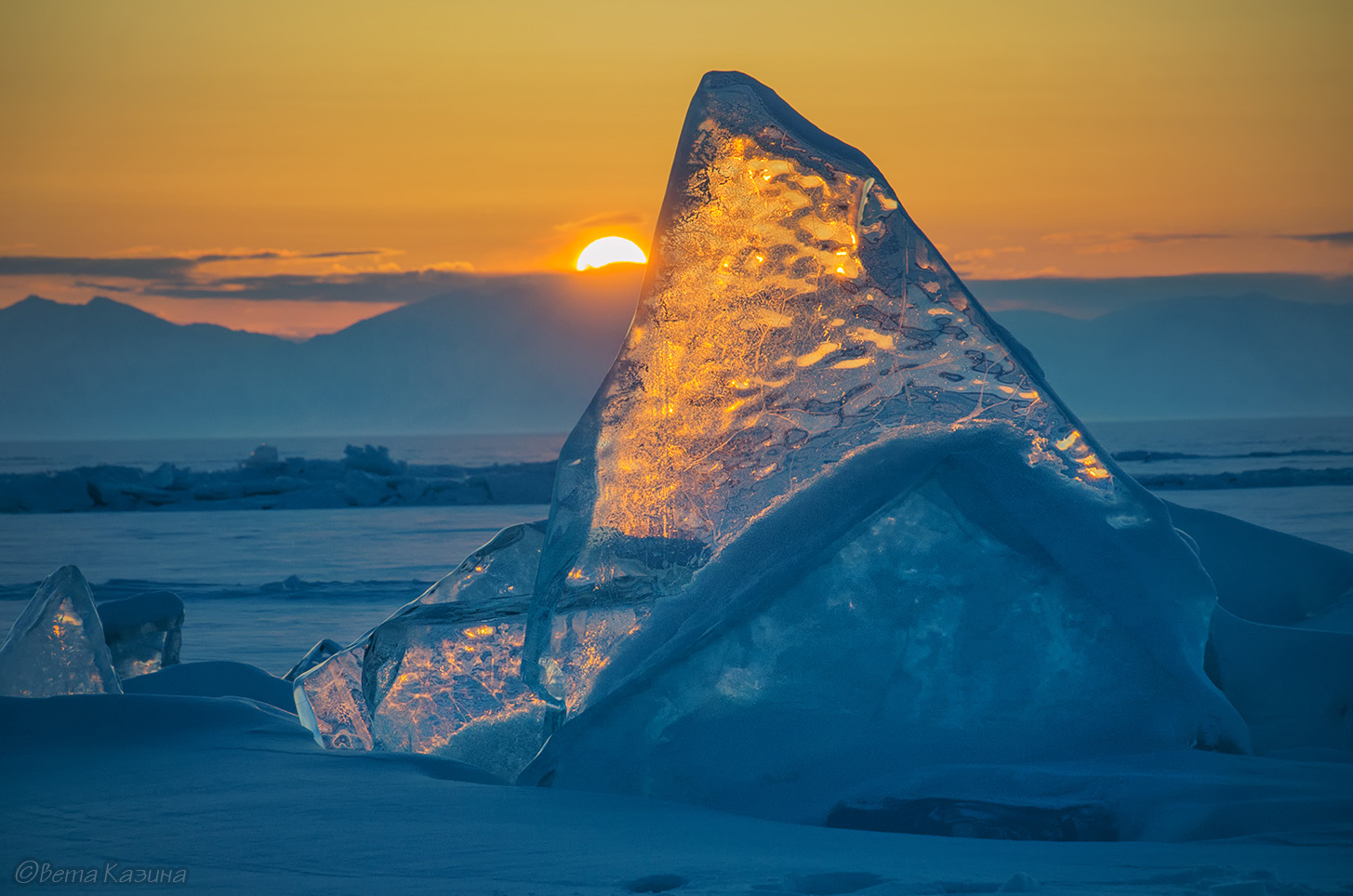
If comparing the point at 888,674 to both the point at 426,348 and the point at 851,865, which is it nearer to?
the point at 851,865

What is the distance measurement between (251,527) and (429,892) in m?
10.5

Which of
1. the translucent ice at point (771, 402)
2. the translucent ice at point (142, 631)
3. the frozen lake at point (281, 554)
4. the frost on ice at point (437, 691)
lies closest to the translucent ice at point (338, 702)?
the frost on ice at point (437, 691)

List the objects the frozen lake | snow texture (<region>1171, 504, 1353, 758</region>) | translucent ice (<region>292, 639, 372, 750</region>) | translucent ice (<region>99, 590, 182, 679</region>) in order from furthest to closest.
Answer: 1. the frozen lake
2. translucent ice (<region>99, 590, 182, 679</region>)
3. translucent ice (<region>292, 639, 372, 750</region>)
4. snow texture (<region>1171, 504, 1353, 758</region>)

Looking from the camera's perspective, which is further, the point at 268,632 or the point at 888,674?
the point at 268,632

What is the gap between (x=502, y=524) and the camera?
1098cm

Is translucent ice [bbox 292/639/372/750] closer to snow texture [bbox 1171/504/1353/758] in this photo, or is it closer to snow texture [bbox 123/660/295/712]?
snow texture [bbox 123/660/295/712]

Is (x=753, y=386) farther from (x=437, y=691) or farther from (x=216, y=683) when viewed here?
(x=216, y=683)

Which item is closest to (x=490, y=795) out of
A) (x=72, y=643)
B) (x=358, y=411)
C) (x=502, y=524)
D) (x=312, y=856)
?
(x=312, y=856)

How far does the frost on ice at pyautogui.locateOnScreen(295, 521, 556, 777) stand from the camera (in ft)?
9.61

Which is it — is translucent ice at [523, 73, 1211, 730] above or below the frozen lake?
above

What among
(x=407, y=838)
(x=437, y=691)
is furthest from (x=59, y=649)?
(x=407, y=838)

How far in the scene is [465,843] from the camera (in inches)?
76.1

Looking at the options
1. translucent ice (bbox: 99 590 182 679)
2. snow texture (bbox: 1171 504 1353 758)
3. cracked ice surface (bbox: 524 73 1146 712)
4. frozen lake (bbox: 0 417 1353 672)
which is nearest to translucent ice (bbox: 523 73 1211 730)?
cracked ice surface (bbox: 524 73 1146 712)

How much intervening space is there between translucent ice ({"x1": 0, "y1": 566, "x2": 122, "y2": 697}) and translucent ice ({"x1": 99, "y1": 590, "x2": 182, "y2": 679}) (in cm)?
65
